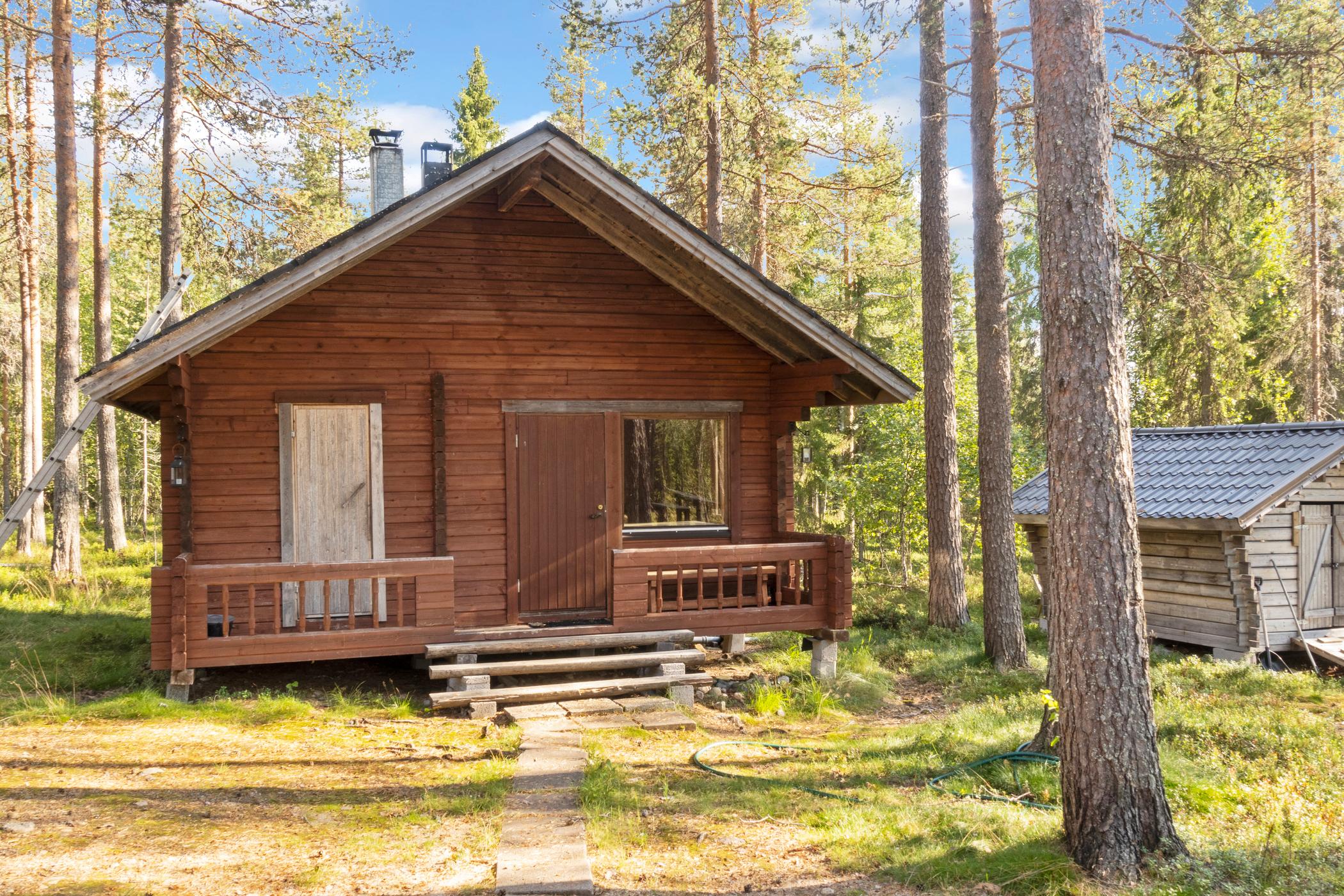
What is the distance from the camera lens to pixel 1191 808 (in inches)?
246

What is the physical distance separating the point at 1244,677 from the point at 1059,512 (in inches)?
297

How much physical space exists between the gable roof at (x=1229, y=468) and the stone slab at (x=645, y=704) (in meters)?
5.08

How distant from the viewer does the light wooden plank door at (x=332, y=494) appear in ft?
32.8

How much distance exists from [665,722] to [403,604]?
284 cm

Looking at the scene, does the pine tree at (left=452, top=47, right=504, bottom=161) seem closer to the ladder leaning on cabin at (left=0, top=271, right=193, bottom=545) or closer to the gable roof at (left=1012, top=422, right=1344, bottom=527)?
the ladder leaning on cabin at (left=0, top=271, right=193, bottom=545)

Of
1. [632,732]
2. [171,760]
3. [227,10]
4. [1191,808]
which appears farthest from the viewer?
[227,10]

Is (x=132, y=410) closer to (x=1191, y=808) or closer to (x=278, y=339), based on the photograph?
(x=278, y=339)

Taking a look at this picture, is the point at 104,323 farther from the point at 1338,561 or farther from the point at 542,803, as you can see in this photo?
the point at 1338,561

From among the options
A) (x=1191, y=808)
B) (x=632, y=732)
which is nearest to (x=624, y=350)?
(x=632, y=732)

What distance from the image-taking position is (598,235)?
10.8m

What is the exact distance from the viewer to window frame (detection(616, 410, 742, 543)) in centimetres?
1115

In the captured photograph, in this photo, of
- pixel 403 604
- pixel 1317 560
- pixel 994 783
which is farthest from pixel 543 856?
pixel 1317 560

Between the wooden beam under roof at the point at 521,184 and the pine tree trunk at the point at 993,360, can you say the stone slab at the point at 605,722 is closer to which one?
the pine tree trunk at the point at 993,360

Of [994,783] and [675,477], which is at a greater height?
[675,477]
